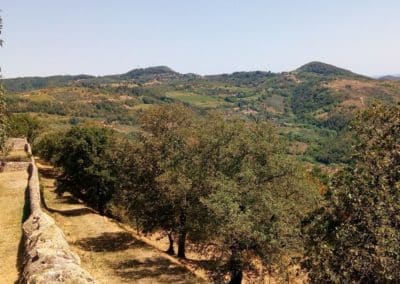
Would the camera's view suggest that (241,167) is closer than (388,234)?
No

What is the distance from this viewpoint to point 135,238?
4678 centimetres

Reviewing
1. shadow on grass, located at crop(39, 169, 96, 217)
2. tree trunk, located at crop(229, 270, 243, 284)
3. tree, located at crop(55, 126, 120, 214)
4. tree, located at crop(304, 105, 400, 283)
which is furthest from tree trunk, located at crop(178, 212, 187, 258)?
shadow on grass, located at crop(39, 169, 96, 217)

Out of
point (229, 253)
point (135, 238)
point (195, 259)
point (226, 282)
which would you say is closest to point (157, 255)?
point (195, 259)

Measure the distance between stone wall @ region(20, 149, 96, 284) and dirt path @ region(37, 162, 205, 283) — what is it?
261 inches

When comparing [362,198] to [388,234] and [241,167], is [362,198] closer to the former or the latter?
[388,234]

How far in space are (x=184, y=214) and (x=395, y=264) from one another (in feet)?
73.8

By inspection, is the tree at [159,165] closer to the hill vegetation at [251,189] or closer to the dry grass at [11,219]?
the hill vegetation at [251,189]

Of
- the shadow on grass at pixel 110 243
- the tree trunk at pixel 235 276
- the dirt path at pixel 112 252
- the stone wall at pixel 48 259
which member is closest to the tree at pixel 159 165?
the dirt path at pixel 112 252

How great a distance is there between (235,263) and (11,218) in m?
24.2

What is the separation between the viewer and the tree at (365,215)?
679 inches

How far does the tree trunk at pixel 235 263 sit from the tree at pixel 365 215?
21.3 feet

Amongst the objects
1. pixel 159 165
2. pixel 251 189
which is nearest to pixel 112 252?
pixel 159 165

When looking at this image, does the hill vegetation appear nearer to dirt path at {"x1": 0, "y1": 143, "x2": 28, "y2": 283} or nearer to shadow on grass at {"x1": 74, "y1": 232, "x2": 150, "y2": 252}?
shadow on grass at {"x1": 74, "y1": 232, "x2": 150, "y2": 252}

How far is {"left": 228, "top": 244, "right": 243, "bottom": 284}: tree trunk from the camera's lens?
91.4 feet
